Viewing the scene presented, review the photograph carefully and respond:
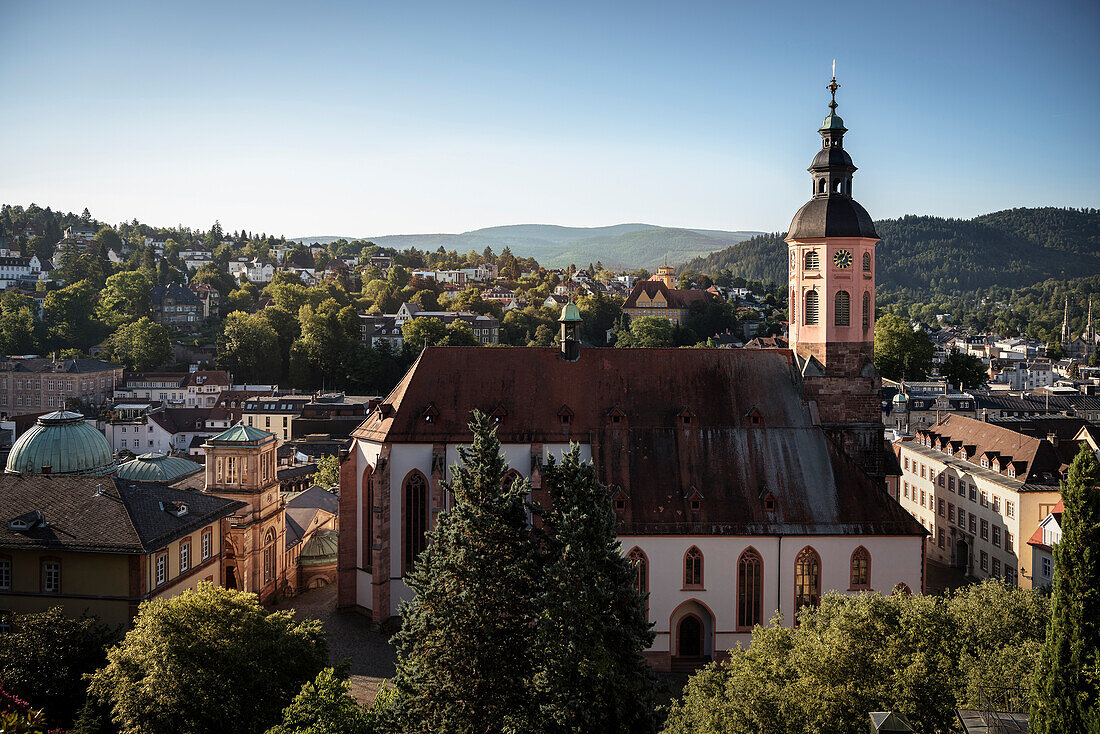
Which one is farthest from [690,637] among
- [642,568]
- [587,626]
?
[587,626]

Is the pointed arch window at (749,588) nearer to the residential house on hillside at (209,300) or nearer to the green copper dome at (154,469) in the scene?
the green copper dome at (154,469)

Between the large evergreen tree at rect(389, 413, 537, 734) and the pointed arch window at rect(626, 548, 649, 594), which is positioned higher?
the large evergreen tree at rect(389, 413, 537, 734)

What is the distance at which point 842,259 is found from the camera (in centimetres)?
3891

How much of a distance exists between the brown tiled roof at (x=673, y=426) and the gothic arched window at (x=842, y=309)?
248 centimetres

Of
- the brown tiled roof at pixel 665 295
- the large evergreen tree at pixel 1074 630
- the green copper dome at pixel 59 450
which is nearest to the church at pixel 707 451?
the green copper dome at pixel 59 450

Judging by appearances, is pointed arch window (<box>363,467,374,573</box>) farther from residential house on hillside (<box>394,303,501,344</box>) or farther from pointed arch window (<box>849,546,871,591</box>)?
residential house on hillside (<box>394,303,501,344</box>)

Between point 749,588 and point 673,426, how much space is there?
23.1 ft

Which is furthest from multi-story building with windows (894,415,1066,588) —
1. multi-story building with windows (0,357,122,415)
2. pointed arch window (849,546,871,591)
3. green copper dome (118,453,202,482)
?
multi-story building with windows (0,357,122,415)

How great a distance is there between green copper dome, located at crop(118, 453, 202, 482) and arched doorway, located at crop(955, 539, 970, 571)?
41.8 meters

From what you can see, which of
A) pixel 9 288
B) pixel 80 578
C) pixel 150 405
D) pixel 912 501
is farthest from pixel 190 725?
pixel 9 288

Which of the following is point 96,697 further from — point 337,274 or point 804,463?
Result: point 337,274

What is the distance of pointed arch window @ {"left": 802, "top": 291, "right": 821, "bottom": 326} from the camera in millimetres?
39500

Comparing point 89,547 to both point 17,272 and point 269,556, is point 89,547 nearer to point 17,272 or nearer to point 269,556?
point 269,556

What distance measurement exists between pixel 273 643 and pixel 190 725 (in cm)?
289
